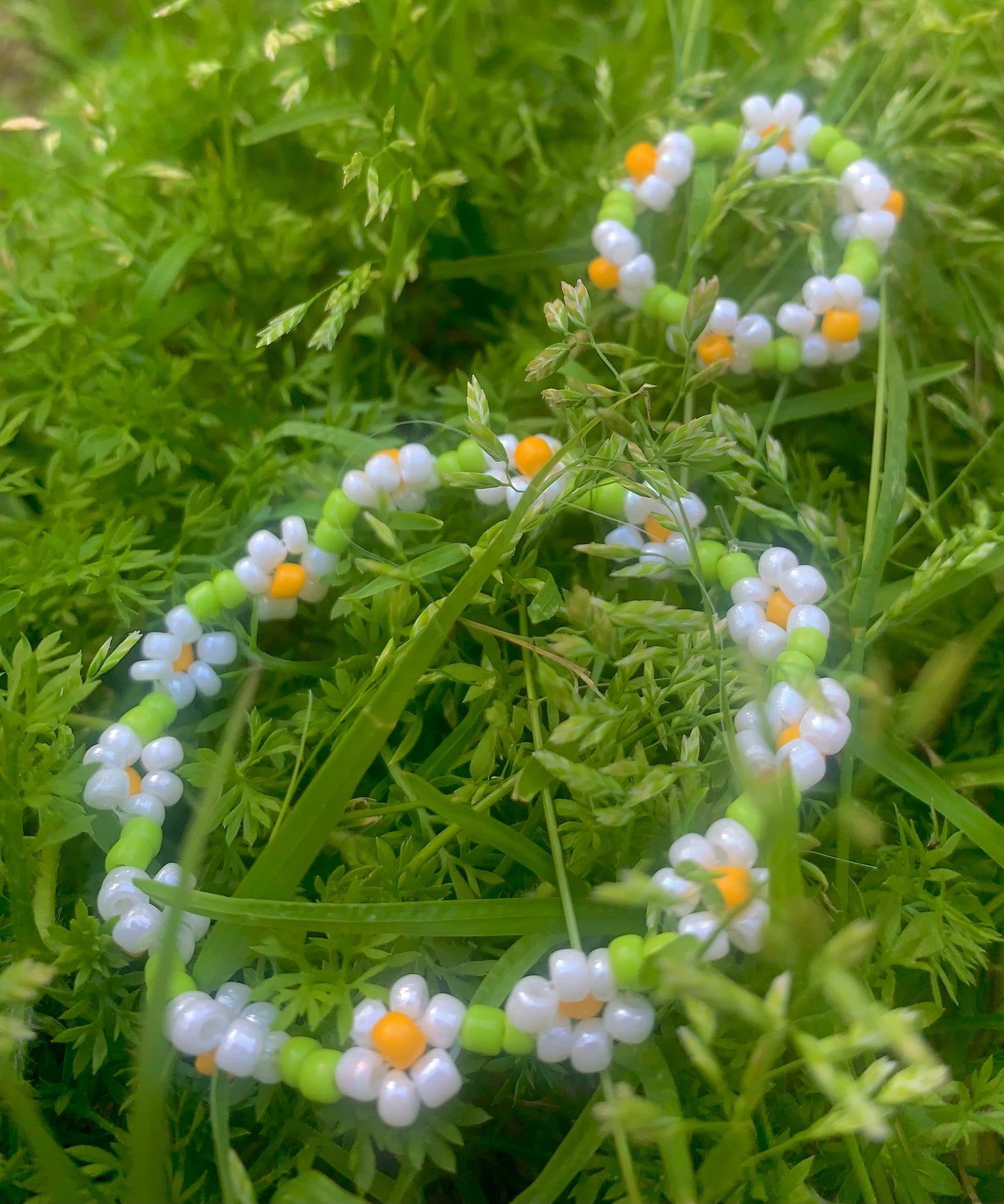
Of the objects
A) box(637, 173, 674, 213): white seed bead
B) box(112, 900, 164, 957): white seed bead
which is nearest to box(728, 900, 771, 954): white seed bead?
box(112, 900, 164, 957): white seed bead

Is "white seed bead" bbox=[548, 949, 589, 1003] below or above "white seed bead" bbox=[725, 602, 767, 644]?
below

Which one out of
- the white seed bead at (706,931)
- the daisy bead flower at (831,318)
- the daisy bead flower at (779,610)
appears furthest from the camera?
the daisy bead flower at (831,318)

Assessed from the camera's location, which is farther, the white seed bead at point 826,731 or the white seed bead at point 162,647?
the white seed bead at point 162,647

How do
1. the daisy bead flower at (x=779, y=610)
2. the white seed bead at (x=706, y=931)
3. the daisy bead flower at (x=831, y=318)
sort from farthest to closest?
the daisy bead flower at (x=831, y=318)
the daisy bead flower at (x=779, y=610)
the white seed bead at (x=706, y=931)

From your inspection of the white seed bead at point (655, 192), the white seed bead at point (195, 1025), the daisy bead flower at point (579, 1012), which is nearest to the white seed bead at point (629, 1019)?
the daisy bead flower at point (579, 1012)

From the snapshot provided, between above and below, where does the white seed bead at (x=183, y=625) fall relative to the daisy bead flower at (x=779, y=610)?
below

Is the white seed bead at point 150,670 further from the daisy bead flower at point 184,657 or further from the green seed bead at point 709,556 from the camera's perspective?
the green seed bead at point 709,556

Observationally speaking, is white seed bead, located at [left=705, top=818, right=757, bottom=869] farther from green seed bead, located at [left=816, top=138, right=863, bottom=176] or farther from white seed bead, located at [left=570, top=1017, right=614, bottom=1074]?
green seed bead, located at [left=816, top=138, right=863, bottom=176]
